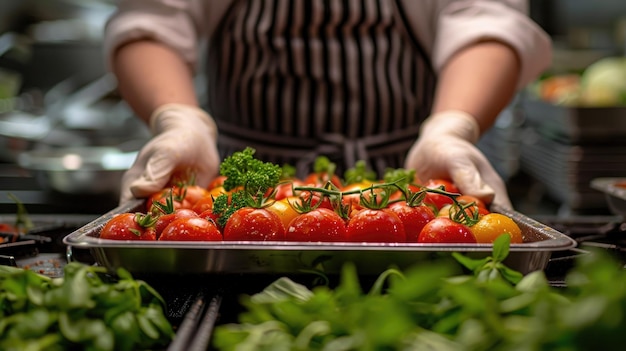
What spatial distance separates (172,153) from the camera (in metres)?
1.65

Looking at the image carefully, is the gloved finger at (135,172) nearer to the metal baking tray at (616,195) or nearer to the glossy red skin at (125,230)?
the glossy red skin at (125,230)

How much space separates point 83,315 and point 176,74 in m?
1.34

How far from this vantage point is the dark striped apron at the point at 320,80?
7.29ft

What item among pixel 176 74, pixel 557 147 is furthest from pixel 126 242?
pixel 557 147

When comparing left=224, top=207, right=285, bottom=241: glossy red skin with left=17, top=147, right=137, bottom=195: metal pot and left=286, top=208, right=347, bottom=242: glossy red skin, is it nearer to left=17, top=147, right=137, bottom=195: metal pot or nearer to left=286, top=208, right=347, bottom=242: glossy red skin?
left=286, top=208, right=347, bottom=242: glossy red skin

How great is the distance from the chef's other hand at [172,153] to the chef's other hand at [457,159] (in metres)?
0.49

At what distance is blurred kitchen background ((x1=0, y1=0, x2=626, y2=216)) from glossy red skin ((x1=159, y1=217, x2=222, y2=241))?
1.74 metres

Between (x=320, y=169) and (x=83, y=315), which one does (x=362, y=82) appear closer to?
(x=320, y=169)

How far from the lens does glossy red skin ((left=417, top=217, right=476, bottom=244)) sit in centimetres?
113

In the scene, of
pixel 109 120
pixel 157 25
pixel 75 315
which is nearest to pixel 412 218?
pixel 75 315

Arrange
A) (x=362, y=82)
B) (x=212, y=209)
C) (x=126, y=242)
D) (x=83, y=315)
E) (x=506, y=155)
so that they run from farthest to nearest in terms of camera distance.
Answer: (x=506, y=155) → (x=362, y=82) → (x=212, y=209) → (x=126, y=242) → (x=83, y=315)

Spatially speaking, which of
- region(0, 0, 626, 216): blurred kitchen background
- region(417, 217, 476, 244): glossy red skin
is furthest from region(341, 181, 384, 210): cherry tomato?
region(0, 0, 626, 216): blurred kitchen background

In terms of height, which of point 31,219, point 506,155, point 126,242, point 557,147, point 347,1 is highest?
point 347,1

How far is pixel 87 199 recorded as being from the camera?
10.5 feet
